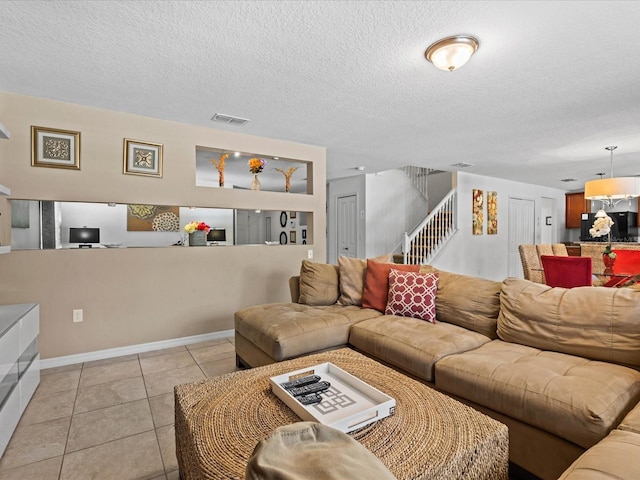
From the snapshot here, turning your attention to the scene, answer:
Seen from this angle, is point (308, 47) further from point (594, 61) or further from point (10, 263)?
point (10, 263)

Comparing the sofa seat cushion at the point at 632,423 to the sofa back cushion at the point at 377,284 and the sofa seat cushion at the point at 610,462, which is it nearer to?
the sofa seat cushion at the point at 610,462

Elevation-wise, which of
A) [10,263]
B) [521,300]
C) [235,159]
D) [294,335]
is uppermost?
[235,159]

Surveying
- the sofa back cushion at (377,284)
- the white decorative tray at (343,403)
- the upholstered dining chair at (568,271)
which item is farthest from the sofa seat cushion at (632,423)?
the upholstered dining chair at (568,271)

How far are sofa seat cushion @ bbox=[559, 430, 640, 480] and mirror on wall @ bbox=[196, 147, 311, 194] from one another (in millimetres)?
3668

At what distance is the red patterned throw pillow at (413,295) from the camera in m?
2.75

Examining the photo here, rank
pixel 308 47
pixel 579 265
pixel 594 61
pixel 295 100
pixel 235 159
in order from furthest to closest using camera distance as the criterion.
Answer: pixel 235 159
pixel 579 265
pixel 295 100
pixel 594 61
pixel 308 47

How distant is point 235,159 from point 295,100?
2.43 metres

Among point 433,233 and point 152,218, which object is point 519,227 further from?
point 152,218

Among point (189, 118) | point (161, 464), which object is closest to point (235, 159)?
point (189, 118)

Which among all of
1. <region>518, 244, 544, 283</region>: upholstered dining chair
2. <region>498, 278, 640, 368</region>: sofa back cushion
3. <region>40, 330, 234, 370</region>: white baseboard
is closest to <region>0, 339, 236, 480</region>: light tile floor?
<region>40, 330, 234, 370</region>: white baseboard

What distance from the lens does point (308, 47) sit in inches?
86.0

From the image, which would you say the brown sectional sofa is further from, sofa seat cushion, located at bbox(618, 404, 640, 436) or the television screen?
the television screen

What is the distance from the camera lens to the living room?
1.99 metres

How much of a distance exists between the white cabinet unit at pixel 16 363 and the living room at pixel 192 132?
22.5 inches
